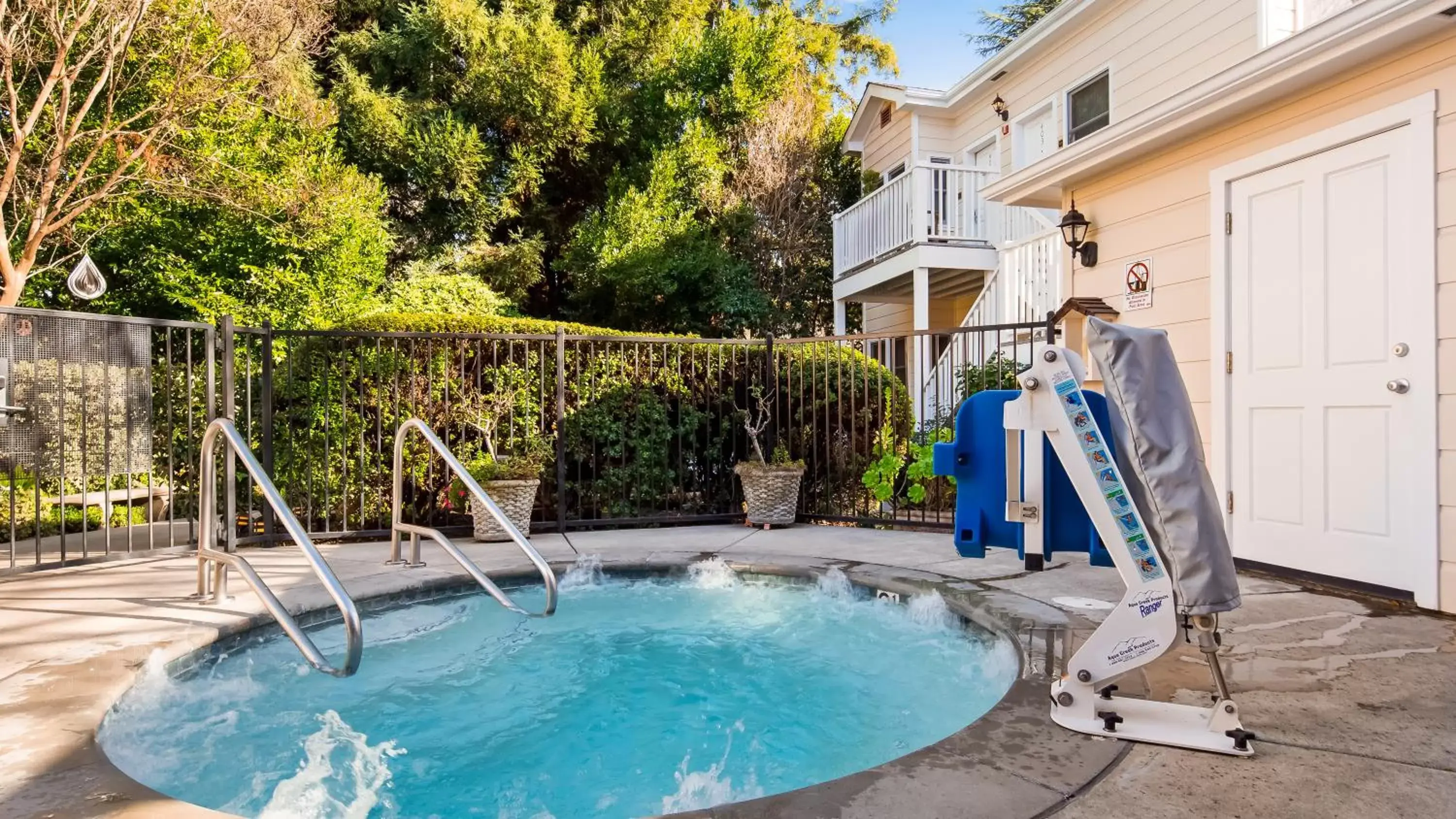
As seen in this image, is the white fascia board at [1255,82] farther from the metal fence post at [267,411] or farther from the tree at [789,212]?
the tree at [789,212]

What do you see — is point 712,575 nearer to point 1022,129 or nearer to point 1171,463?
point 1171,463

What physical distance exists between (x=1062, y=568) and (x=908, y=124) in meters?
8.71

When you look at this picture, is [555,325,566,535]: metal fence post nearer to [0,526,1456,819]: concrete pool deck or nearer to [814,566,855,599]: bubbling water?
[0,526,1456,819]: concrete pool deck

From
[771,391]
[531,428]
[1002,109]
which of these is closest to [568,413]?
[531,428]

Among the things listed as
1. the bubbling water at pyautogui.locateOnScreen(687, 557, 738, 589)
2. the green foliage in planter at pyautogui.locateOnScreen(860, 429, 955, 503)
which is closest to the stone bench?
the bubbling water at pyautogui.locateOnScreen(687, 557, 738, 589)

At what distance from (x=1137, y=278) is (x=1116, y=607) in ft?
11.2

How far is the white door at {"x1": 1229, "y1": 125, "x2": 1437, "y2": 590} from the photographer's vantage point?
10.6 feet

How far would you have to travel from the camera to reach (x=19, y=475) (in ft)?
19.6

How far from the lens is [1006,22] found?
17.9 m

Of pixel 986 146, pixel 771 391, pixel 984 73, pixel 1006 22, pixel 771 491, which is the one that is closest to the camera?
pixel 771 491

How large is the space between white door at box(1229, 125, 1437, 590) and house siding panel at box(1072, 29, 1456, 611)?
6 cm

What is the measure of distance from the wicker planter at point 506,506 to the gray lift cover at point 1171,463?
4.00 meters

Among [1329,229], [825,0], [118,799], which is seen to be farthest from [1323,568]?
[825,0]

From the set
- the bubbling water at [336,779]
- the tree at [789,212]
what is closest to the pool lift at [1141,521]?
the bubbling water at [336,779]
